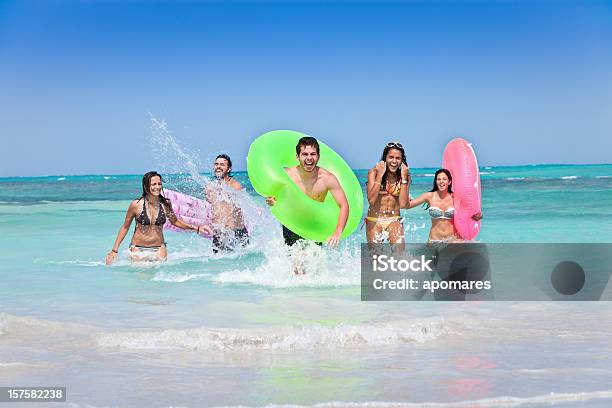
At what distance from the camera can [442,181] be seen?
6.49 m

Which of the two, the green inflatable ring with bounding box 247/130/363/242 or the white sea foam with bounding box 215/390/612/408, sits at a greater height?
the green inflatable ring with bounding box 247/130/363/242

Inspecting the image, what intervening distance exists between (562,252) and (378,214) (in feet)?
13.6

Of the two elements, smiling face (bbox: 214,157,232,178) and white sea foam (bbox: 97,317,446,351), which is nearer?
white sea foam (bbox: 97,317,446,351)

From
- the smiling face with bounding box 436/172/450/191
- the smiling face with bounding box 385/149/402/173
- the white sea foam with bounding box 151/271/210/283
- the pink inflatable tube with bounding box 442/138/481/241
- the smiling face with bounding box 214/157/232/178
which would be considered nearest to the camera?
the smiling face with bounding box 385/149/402/173

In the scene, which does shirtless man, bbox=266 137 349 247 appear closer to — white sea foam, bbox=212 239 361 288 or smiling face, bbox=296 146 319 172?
smiling face, bbox=296 146 319 172

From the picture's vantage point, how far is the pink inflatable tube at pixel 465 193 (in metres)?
6.37

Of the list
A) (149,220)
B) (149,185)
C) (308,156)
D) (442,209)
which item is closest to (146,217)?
(149,220)

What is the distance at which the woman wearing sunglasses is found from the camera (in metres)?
5.96

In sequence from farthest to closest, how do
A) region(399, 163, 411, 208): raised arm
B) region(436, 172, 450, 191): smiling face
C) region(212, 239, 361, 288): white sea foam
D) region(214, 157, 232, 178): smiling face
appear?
region(214, 157, 232, 178): smiling face < region(212, 239, 361, 288): white sea foam < region(436, 172, 450, 191): smiling face < region(399, 163, 411, 208): raised arm

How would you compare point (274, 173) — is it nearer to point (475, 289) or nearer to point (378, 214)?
point (378, 214)

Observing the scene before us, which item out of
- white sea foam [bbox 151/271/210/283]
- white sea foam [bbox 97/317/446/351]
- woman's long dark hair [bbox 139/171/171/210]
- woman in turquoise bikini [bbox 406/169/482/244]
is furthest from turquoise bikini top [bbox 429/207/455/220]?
woman's long dark hair [bbox 139/171/171/210]

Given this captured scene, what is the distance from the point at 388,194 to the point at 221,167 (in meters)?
2.73

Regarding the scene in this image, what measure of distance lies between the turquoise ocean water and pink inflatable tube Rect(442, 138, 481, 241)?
3.14ft

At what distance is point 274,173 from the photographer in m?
6.13
